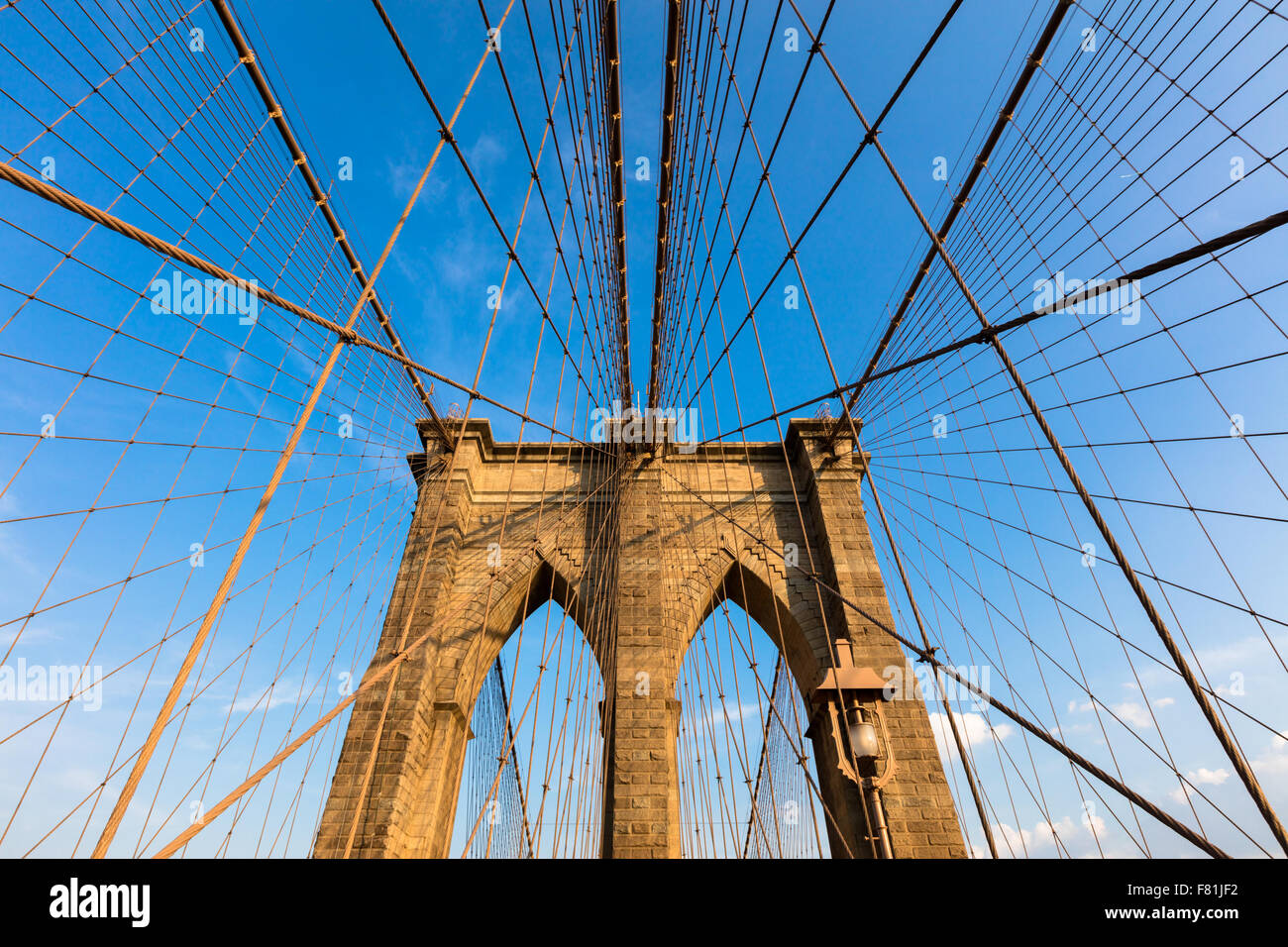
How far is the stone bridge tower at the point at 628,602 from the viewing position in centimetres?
701

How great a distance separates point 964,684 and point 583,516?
7553 millimetres

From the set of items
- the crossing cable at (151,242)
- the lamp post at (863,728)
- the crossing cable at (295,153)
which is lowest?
the lamp post at (863,728)

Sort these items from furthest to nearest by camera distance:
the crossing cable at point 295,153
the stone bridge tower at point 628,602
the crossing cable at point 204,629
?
the stone bridge tower at point 628,602, the crossing cable at point 295,153, the crossing cable at point 204,629

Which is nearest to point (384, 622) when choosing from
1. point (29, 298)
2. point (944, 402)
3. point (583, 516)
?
point (583, 516)

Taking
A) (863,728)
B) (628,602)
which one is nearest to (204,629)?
(863,728)

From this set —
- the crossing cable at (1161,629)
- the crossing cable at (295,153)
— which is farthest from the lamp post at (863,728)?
the crossing cable at (295,153)

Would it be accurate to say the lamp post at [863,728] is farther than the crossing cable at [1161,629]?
Yes

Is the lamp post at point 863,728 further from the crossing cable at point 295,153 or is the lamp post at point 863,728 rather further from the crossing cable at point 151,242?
the crossing cable at point 295,153

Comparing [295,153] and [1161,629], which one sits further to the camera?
[295,153]

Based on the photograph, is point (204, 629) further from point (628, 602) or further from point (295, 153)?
point (628, 602)

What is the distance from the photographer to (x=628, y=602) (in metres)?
8.72
